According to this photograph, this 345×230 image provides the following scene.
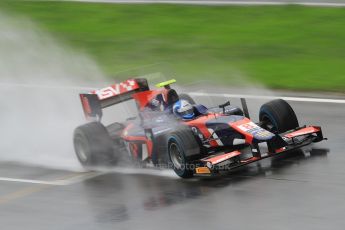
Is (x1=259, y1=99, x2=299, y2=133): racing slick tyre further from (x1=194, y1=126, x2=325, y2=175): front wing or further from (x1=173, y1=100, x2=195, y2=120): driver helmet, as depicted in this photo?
(x1=173, y1=100, x2=195, y2=120): driver helmet

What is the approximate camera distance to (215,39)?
866 inches

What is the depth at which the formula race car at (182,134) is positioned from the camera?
→ 39.7 ft

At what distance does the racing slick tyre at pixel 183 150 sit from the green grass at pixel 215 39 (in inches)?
212

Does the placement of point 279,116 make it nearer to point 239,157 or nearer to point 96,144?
point 239,157

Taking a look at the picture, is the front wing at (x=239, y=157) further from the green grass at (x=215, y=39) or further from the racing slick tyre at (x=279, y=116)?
the green grass at (x=215, y=39)

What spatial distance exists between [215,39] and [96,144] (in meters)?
8.96

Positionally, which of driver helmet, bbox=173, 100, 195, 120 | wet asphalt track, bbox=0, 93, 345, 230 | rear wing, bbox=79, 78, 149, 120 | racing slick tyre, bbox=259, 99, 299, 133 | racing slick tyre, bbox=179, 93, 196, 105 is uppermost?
rear wing, bbox=79, 78, 149, 120

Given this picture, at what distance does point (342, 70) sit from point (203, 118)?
6407 millimetres

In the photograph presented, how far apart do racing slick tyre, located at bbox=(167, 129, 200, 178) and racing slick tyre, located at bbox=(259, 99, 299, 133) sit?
151 centimetres

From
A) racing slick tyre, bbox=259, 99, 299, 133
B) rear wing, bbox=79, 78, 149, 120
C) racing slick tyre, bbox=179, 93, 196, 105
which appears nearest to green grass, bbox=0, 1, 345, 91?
racing slick tyre, bbox=179, 93, 196, 105

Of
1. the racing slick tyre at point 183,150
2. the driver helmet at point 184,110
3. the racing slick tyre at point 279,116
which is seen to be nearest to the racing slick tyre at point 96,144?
the driver helmet at point 184,110

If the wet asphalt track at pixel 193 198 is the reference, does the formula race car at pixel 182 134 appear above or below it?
above

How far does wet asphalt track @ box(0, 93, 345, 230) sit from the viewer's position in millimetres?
10469

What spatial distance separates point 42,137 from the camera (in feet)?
52.4
